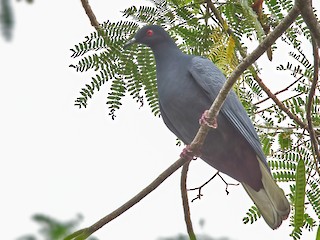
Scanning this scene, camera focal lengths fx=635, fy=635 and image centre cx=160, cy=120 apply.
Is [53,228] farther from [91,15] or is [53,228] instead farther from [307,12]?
[91,15]

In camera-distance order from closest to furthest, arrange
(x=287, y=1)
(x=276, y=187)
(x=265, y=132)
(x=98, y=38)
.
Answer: (x=98, y=38), (x=287, y=1), (x=276, y=187), (x=265, y=132)

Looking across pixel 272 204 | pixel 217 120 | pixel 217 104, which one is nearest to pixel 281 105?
pixel 217 120

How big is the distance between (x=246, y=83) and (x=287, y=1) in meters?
0.58

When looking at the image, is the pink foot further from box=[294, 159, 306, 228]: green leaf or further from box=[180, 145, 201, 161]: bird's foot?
box=[294, 159, 306, 228]: green leaf

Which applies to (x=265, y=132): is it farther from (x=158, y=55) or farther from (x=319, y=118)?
(x=158, y=55)

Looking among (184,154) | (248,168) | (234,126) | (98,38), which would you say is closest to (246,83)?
(234,126)

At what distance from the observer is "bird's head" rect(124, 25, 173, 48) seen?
3.46m

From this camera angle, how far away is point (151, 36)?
3.80 meters

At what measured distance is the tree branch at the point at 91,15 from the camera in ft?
10.5

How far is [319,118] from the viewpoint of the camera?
12.2ft

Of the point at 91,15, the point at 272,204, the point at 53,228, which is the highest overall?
the point at 91,15

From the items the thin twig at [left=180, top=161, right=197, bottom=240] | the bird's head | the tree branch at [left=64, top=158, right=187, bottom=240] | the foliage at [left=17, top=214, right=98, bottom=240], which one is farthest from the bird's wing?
the foliage at [left=17, top=214, right=98, bottom=240]

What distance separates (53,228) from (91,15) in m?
2.29

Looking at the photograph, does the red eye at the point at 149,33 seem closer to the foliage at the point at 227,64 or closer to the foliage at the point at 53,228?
the foliage at the point at 227,64
